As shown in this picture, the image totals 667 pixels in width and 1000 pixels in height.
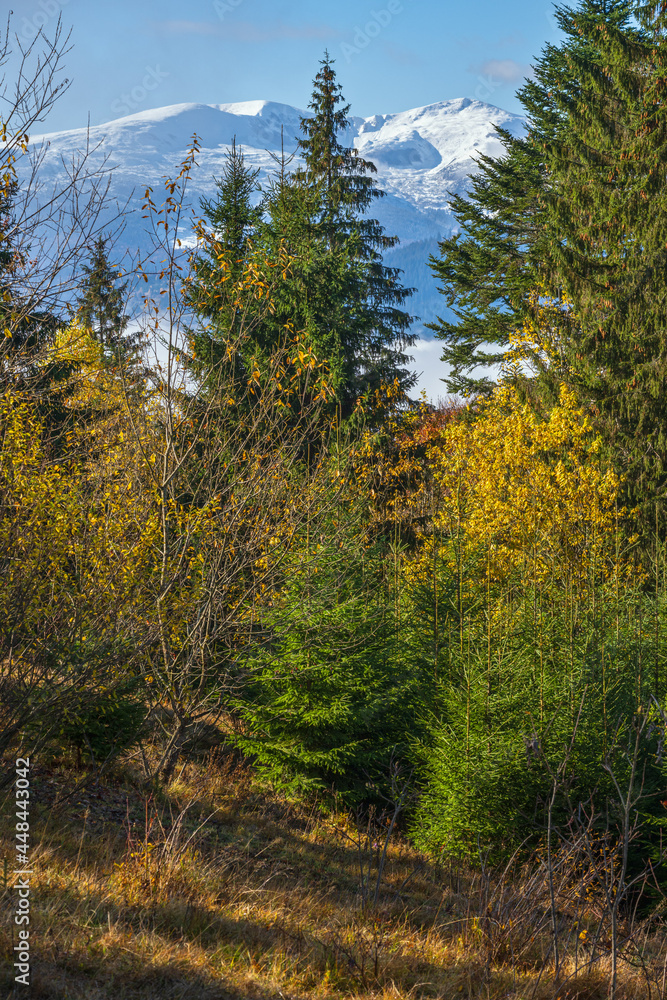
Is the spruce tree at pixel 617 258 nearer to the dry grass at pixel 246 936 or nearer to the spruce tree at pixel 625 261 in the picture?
the spruce tree at pixel 625 261

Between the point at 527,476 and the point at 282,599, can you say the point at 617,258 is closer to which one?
the point at 527,476

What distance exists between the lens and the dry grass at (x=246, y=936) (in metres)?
3.95

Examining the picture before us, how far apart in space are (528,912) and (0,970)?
10.3 ft

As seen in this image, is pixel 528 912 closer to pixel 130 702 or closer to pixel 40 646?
pixel 40 646

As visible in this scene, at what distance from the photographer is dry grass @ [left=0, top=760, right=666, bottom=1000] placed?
12.9ft

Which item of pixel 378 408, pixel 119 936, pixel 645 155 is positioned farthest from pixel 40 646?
pixel 645 155

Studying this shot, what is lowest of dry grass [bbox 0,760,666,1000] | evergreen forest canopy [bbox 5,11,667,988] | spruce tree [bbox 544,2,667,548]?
dry grass [bbox 0,760,666,1000]

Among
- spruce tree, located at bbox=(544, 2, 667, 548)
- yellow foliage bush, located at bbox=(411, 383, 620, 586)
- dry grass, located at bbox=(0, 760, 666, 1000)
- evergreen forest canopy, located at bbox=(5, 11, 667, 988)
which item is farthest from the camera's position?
spruce tree, located at bbox=(544, 2, 667, 548)

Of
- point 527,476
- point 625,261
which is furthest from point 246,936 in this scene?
point 625,261

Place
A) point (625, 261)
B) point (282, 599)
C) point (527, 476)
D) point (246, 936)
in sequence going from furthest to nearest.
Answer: point (625, 261) < point (527, 476) < point (282, 599) < point (246, 936)

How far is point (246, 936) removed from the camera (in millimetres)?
4582

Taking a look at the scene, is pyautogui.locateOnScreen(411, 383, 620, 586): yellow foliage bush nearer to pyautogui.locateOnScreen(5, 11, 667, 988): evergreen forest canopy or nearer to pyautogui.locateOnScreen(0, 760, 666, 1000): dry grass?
pyautogui.locateOnScreen(5, 11, 667, 988): evergreen forest canopy

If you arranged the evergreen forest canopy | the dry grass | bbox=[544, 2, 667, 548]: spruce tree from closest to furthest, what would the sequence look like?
1. the dry grass
2. the evergreen forest canopy
3. bbox=[544, 2, 667, 548]: spruce tree

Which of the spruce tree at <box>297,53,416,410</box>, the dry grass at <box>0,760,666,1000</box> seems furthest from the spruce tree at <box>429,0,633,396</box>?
the dry grass at <box>0,760,666,1000</box>
